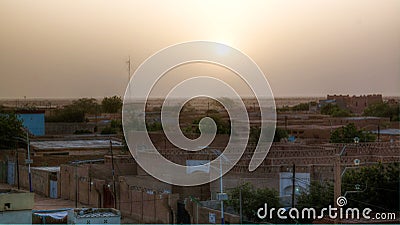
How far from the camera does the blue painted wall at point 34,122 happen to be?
22175mm

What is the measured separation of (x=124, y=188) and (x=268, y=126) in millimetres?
7707

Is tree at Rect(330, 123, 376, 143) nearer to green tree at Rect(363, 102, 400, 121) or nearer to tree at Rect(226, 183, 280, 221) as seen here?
tree at Rect(226, 183, 280, 221)

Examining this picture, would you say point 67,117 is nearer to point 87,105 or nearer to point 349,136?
point 87,105

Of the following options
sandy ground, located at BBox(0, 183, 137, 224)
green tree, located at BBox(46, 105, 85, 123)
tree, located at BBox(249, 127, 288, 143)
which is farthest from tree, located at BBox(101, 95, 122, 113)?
sandy ground, located at BBox(0, 183, 137, 224)

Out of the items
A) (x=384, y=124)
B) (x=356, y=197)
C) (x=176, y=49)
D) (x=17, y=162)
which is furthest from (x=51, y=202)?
(x=384, y=124)

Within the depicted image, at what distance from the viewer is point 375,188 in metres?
8.27

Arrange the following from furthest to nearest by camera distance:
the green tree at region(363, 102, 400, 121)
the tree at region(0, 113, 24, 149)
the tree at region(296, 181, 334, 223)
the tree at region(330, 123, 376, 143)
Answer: the green tree at region(363, 102, 400, 121) → the tree at region(0, 113, 24, 149) → the tree at region(330, 123, 376, 143) → the tree at region(296, 181, 334, 223)

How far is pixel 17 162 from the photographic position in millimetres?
13328

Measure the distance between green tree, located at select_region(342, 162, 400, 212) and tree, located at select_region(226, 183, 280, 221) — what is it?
2.58ft

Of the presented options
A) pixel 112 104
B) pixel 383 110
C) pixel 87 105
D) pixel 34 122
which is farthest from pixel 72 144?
pixel 87 105

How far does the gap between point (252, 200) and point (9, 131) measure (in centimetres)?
1017

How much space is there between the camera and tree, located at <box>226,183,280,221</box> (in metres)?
8.08

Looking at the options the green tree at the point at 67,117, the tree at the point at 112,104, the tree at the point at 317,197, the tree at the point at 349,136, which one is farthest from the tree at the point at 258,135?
the tree at the point at 112,104

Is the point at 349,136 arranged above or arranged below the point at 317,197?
above
